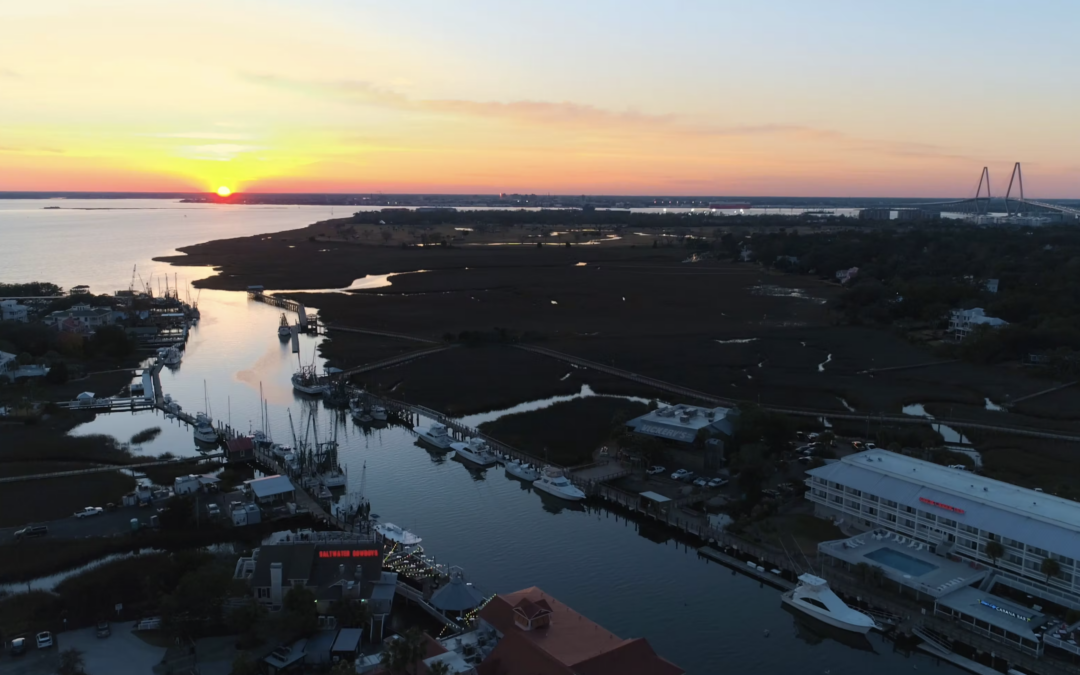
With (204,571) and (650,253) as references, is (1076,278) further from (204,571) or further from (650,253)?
(204,571)

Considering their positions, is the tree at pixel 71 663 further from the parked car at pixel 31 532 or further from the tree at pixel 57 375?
the tree at pixel 57 375

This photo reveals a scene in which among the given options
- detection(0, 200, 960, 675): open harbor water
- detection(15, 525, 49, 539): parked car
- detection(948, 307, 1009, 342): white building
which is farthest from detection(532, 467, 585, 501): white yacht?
detection(948, 307, 1009, 342): white building

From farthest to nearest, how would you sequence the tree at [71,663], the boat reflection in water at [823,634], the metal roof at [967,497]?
the metal roof at [967,497] < the boat reflection in water at [823,634] < the tree at [71,663]

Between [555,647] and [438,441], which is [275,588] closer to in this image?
[555,647]

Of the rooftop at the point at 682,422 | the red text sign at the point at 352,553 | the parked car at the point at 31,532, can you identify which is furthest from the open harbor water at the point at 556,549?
the parked car at the point at 31,532

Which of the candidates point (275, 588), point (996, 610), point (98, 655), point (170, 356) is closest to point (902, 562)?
point (996, 610)

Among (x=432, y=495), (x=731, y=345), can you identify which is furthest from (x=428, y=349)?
(x=432, y=495)
